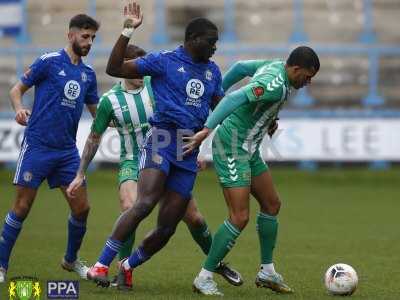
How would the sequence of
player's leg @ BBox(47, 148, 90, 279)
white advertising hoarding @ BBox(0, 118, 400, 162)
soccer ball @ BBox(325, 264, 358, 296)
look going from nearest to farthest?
soccer ball @ BBox(325, 264, 358, 296), player's leg @ BBox(47, 148, 90, 279), white advertising hoarding @ BBox(0, 118, 400, 162)

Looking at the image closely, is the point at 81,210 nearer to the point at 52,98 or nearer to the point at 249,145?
the point at 52,98

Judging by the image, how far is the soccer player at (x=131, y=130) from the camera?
31.1 ft

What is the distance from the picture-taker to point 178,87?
28.5ft

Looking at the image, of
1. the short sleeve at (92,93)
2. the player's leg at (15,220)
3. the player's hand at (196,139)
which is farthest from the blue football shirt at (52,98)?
the player's hand at (196,139)

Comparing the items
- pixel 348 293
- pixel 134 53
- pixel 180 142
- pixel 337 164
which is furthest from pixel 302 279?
pixel 337 164

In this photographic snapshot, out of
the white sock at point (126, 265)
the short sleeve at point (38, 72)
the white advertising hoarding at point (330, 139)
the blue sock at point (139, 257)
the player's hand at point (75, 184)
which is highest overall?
the short sleeve at point (38, 72)

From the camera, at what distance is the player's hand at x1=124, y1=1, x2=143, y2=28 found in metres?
8.26

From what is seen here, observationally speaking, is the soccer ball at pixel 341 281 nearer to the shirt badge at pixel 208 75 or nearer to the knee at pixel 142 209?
the knee at pixel 142 209

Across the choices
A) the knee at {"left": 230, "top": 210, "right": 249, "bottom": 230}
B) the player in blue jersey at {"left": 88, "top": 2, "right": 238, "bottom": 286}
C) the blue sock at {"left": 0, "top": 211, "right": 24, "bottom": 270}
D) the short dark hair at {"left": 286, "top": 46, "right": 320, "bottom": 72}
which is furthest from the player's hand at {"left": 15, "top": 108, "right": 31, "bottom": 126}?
the short dark hair at {"left": 286, "top": 46, "right": 320, "bottom": 72}

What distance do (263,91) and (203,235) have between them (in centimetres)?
176

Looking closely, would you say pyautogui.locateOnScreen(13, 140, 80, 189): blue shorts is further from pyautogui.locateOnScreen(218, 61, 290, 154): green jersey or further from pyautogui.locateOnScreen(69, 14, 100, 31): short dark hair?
pyautogui.locateOnScreen(218, 61, 290, 154): green jersey

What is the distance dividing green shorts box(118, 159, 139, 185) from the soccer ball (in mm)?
2106

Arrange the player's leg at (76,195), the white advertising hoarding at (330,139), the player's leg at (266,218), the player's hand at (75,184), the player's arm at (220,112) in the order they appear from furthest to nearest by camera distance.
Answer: the white advertising hoarding at (330,139) < the player's leg at (76,195) < the player's leg at (266,218) < the player's hand at (75,184) < the player's arm at (220,112)

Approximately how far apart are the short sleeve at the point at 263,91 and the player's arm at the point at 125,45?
37.5 inches
